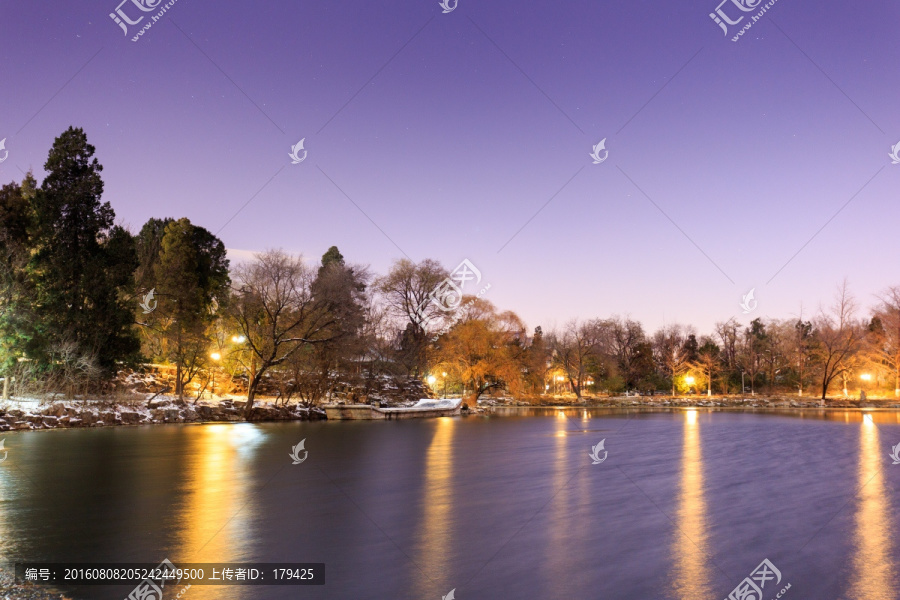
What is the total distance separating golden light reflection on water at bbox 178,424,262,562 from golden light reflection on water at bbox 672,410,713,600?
617 cm

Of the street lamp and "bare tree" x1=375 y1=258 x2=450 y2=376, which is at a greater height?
"bare tree" x1=375 y1=258 x2=450 y2=376

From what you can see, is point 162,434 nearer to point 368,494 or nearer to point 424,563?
point 368,494

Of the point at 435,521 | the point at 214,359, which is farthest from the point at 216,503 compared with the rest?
the point at 214,359

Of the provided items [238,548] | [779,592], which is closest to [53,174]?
[238,548]

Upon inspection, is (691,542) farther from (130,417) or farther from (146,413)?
(146,413)

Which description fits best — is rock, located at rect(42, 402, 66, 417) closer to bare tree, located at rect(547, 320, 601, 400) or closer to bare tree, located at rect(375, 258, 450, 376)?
bare tree, located at rect(375, 258, 450, 376)

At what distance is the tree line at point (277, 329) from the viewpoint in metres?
34.1

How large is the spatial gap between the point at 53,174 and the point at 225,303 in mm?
24401

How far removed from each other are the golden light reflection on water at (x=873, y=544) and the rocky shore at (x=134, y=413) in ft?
109

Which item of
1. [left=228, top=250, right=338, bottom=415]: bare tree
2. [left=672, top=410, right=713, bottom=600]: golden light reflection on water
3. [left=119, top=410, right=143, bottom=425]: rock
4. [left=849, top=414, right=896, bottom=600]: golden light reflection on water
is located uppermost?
[left=228, top=250, right=338, bottom=415]: bare tree

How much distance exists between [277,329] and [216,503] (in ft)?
106

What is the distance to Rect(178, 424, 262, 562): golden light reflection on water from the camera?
9211mm

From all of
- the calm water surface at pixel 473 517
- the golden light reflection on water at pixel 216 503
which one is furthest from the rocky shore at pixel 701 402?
the calm water surface at pixel 473 517

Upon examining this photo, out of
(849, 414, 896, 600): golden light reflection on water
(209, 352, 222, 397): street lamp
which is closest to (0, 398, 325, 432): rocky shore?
(209, 352, 222, 397): street lamp
